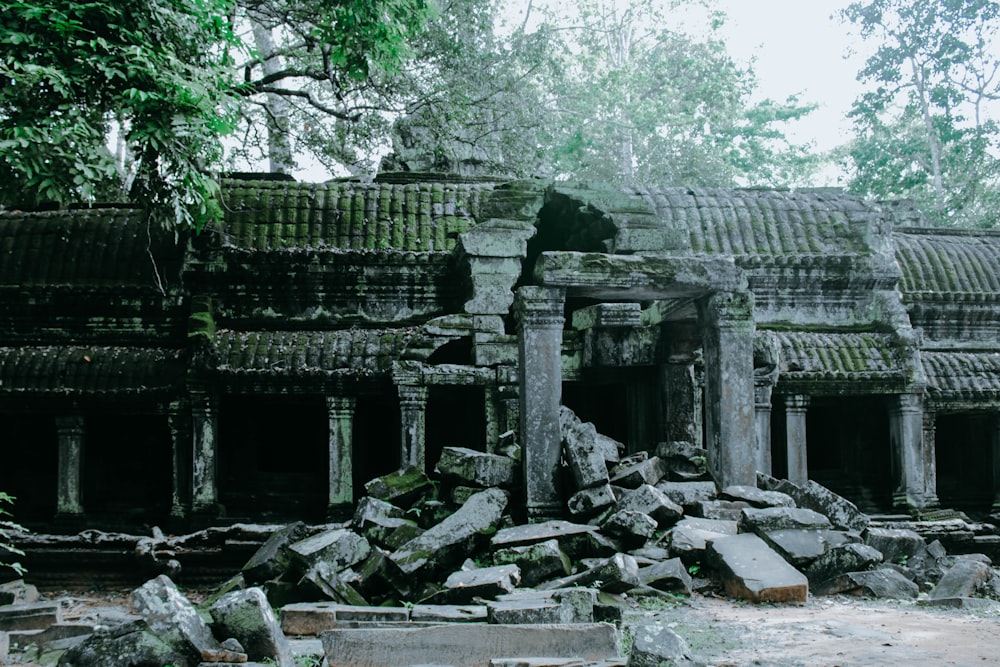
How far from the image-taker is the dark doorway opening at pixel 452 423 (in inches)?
476

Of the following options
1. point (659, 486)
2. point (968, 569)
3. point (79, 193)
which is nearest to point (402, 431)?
point (659, 486)

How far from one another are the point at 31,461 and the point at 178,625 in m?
9.19

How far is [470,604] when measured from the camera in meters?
6.20

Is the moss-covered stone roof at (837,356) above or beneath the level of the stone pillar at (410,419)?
above

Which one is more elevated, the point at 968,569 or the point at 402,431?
the point at 402,431

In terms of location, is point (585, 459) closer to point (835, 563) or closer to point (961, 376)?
point (835, 563)

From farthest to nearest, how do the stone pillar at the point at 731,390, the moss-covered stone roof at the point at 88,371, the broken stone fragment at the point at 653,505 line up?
the moss-covered stone roof at the point at 88,371 < the stone pillar at the point at 731,390 < the broken stone fragment at the point at 653,505

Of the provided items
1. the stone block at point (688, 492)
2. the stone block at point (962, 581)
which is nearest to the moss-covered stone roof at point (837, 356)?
the stone block at point (688, 492)

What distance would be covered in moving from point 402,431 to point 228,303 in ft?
9.96

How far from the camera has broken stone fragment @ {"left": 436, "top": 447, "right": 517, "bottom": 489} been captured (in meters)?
8.22

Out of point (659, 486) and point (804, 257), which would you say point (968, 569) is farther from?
point (804, 257)

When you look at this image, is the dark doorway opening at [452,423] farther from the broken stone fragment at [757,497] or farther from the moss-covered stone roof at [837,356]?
the broken stone fragment at [757,497]

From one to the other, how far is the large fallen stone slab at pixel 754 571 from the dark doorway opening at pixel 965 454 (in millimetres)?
8079

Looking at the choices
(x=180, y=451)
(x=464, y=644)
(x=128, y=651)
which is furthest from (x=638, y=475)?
(x=180, y=451)
